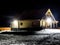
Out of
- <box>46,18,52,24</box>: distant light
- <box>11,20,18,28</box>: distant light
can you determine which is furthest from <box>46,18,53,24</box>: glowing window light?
<box>11,20,18,28</box>: distant light

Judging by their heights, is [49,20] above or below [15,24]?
above

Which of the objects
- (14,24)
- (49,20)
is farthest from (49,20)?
(14,24)

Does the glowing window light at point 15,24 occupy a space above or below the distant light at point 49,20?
below

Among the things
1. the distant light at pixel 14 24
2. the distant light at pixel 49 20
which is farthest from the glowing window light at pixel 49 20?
the distant light at pixel 14 24

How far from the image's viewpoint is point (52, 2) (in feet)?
243

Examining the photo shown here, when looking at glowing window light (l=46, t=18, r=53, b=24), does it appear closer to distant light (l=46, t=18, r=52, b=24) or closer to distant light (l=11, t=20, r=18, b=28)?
distant light (l=46, t=18, r=52, b=24)

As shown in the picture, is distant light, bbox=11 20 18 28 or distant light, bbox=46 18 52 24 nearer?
distant light, bbox=11 20 18 28

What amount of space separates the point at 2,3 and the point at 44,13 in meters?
41.5

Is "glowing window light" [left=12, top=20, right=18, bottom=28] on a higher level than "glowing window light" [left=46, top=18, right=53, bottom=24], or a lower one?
lower

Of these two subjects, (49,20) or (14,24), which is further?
(49,20)

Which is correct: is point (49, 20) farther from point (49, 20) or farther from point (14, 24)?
point (14, 24)

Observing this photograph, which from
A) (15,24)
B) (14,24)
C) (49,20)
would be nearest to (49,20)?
(49,20)

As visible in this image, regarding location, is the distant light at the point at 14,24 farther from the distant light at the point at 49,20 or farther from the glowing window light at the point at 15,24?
the distant light at the point at 49,20

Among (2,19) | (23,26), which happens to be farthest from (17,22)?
(2,19)
